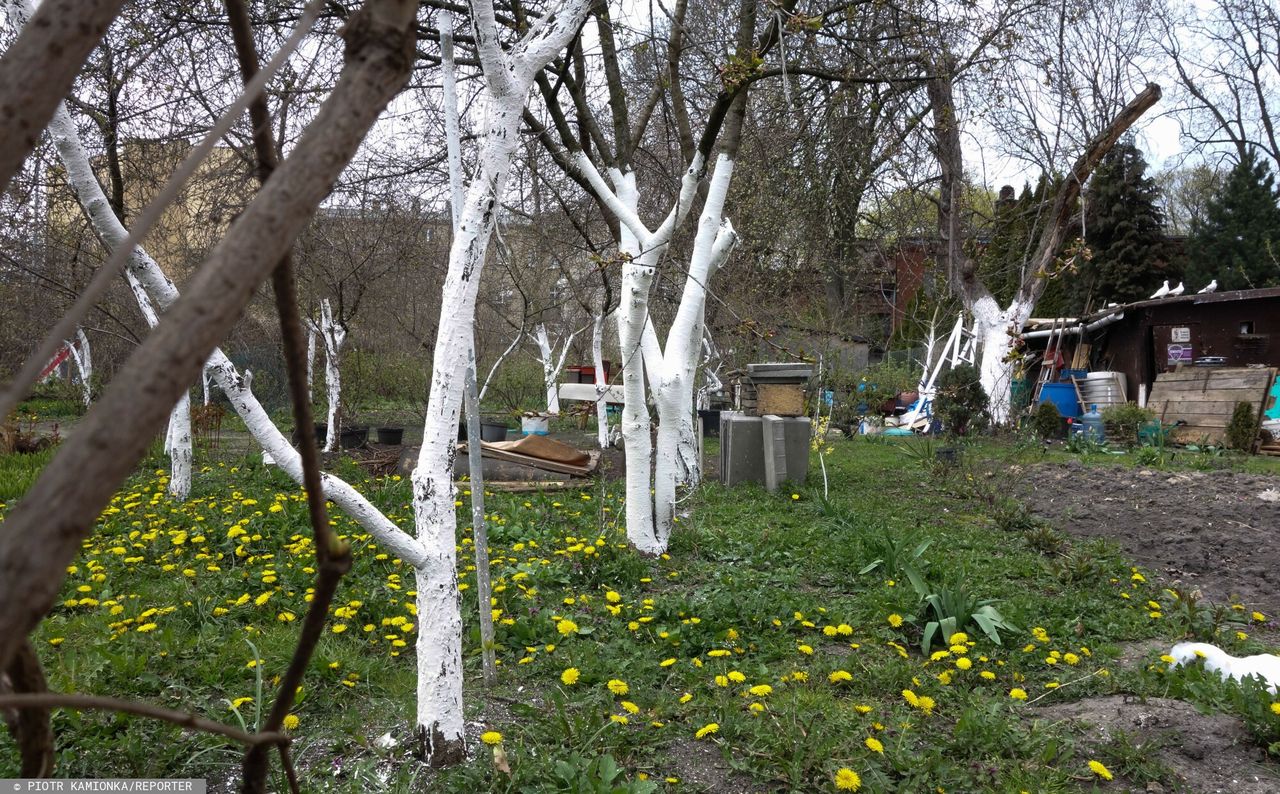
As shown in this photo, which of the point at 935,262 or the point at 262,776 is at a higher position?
the point at 935,262

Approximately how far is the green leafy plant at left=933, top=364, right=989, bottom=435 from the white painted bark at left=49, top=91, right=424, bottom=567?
1274 centimetres

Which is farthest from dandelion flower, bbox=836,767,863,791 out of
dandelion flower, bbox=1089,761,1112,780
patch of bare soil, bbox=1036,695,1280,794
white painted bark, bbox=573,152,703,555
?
white painted bark, bbox=573,152,703,555

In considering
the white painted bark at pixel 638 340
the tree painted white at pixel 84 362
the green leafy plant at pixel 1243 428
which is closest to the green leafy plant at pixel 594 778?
the white painted bark at pixel 638 340

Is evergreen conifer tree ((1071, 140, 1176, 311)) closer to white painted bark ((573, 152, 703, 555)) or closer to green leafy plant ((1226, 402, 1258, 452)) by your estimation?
green leafy plant ((1226, 402, 1258, 452))

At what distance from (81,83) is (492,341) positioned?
15.1 metres

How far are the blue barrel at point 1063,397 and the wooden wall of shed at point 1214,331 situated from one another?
1180mm

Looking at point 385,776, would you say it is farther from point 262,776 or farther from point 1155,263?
point 1155,263

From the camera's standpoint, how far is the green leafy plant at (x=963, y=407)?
46.2 ft

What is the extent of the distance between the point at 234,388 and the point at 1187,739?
3.40m

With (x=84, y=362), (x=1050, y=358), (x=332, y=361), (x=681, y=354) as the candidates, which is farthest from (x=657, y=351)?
(x=84, y=362)

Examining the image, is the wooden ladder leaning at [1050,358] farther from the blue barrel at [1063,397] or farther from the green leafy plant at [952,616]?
the green leafy plant at [952,616]

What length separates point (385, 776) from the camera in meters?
2.62

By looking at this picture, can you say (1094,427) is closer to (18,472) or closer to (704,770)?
(704,770)

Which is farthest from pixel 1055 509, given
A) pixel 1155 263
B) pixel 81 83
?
pixel 1155 263
